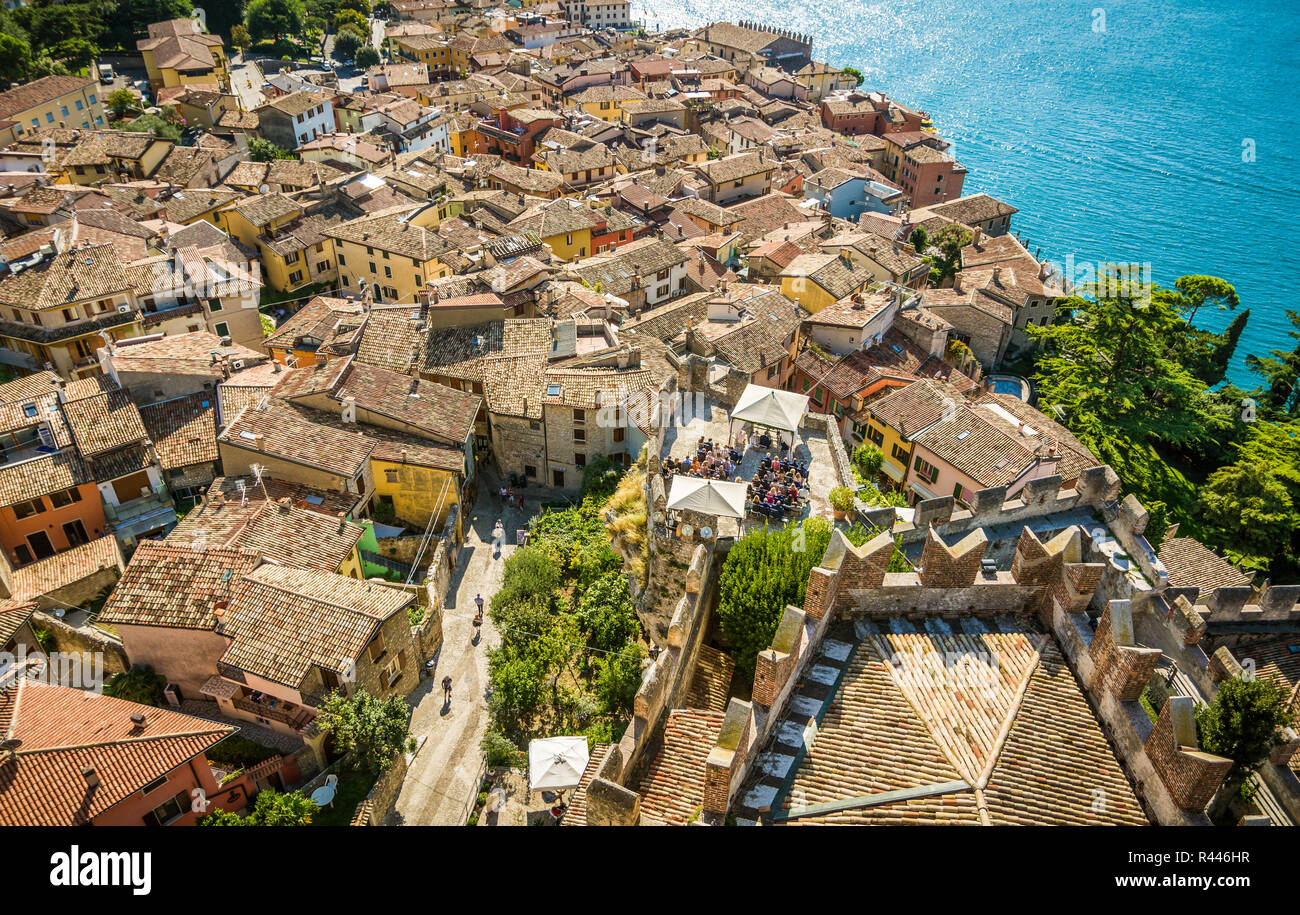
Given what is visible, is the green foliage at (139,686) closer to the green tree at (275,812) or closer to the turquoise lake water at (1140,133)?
the green tree at (275,812)

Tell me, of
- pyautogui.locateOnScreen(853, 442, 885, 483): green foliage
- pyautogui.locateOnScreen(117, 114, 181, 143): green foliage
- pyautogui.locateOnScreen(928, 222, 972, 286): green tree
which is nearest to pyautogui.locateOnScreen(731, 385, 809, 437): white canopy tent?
pyautogui.locateOnScreen(853, 442, 885, 483): green foliage

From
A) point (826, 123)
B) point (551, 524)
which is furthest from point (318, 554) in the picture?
point (826, 123)

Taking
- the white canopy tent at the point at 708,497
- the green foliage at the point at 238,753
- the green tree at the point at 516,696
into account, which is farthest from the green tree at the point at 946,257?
the green foliage at the point at 238,753

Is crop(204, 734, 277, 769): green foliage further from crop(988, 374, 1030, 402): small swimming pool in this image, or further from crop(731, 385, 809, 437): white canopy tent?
crop(988, 374, 1030, 402): small swimming pool

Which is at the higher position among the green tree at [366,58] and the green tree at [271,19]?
the green tree at [271,19]

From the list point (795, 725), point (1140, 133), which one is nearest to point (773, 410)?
point (795, 725)

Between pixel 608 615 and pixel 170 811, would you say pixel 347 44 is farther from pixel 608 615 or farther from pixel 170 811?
pixel 170 811

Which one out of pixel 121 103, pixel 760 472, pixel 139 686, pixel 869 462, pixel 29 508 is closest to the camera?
pixel 139 686
